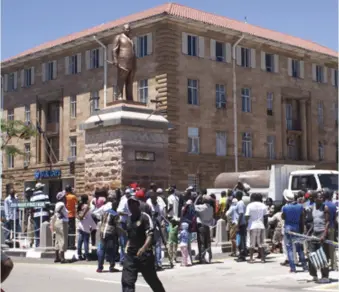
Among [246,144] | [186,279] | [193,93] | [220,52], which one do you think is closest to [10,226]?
[186,279]

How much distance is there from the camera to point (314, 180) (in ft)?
80.9

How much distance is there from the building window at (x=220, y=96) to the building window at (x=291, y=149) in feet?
25.9

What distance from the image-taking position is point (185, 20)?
45.3m

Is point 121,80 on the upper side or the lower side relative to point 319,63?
lower

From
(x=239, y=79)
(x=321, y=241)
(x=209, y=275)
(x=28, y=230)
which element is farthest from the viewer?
(x=239, y=79)

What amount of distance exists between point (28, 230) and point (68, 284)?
28.4 feet

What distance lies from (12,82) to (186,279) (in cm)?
4666

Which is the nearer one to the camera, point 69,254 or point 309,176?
point 69,254

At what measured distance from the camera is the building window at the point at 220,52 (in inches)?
1885

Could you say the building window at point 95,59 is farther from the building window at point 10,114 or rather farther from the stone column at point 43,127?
the building window at point 10,114

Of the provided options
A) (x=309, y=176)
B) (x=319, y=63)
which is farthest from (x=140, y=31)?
(x=309, y=176)

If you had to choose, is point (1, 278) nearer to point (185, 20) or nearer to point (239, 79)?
point (185, 20)

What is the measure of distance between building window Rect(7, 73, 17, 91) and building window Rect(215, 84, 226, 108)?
62.2 ft

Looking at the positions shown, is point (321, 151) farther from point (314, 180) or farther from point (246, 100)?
point (314, 180)
